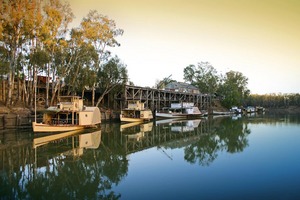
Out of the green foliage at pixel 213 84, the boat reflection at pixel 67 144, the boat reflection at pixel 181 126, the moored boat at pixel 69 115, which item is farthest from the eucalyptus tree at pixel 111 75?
the green foliage at pixel 213 84

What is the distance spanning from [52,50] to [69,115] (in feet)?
32.4

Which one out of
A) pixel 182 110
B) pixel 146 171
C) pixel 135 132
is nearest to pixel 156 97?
A: pixel 182 110

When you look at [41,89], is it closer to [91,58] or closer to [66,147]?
[91,58]

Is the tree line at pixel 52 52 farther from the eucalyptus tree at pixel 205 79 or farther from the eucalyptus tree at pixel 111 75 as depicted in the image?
the eucalyptus tree at pixel 205 79

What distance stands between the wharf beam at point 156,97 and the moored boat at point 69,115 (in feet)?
60.3

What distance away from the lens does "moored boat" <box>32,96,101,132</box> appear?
2769 centimetres

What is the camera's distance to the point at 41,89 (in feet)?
142

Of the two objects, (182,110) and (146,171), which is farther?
(182,110)

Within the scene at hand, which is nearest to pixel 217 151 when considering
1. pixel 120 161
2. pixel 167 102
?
pixel 120 161

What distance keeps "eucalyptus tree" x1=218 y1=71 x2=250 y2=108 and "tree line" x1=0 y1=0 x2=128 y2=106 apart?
2371 inches

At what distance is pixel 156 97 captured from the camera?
60.9 metres

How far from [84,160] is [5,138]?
12.2 meters

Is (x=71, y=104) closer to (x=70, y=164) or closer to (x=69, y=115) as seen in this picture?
(x=69, y=115)

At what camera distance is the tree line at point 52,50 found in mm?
30312
